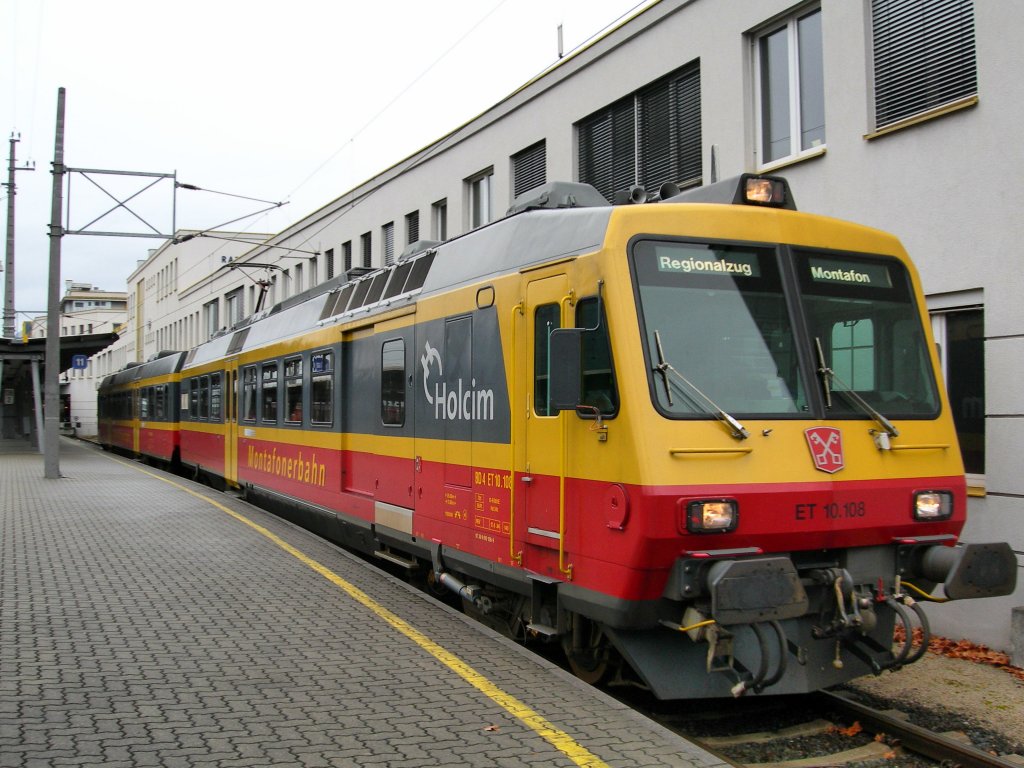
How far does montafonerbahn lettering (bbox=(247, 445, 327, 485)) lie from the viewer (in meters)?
11.0

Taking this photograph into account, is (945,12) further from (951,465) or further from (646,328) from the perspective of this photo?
(646,328)

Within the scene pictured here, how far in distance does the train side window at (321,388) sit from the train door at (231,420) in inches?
193

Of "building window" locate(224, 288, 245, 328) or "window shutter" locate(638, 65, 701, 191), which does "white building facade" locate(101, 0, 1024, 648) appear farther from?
"building window" locate(224, 288, 245, 328)

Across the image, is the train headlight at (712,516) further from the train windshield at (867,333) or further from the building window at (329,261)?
the building window at (329,261)

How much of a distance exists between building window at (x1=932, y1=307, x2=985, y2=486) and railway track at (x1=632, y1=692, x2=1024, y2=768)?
9.83 feet

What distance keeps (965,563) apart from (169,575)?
677 centimetres

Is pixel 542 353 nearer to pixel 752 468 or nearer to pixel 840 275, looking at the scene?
pixel 752 468

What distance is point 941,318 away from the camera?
26.8ft

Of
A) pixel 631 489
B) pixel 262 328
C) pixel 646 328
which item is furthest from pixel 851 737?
pixel 262 328

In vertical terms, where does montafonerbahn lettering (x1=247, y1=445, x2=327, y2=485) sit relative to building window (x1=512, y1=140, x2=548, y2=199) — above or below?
below

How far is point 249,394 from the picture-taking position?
14.7m

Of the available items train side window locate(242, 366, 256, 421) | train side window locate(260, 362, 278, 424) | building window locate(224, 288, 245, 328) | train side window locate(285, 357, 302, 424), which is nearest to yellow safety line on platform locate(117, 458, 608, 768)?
train side window locate(285, 357, 302, 424)

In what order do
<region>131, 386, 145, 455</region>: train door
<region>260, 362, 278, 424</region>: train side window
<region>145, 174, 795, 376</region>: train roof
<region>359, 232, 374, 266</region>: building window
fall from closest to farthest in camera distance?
1. <region>145, 174, 795, 376</region>: train roof
2. <region>260, 362, 278, 424</region>: train side window
3. <region>359, 232, 374, 266</region>: building window
4. <region>131, 386, 145, 455</region>: train door

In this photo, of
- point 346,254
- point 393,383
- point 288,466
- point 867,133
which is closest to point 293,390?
point 288,466
